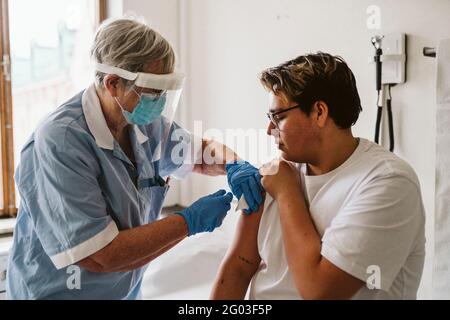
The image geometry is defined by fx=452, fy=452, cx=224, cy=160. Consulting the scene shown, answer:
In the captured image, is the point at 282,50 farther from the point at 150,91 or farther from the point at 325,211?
the point at 325,211

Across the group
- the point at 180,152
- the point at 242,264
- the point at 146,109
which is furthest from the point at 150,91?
the point at 242,264

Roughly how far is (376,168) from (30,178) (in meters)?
0.90

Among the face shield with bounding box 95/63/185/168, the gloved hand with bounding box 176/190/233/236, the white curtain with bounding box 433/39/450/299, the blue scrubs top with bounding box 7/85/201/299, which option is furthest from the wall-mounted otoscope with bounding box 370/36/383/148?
the blue scrubs top with bounding box 7/85/201/299

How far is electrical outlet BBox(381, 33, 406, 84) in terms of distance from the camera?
1.54 metres

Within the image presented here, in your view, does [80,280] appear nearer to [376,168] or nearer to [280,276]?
[280,276]

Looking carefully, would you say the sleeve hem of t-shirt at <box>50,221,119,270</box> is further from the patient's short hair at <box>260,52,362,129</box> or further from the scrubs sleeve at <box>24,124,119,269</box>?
the patient's short hair at <box>260,52,362,129</box>

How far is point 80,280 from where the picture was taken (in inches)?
51.0

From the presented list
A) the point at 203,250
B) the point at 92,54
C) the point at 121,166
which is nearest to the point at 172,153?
the point at 121,166

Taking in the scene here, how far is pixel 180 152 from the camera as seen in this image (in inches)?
67.2

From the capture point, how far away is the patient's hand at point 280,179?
1.17m

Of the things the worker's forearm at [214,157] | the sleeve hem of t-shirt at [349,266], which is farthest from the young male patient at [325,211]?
the worker's forearm at [214,157]

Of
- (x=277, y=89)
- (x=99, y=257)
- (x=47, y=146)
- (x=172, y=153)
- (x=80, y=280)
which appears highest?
(x=277, y=89)

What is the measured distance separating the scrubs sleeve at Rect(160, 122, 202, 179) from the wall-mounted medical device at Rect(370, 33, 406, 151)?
0.67 meters
